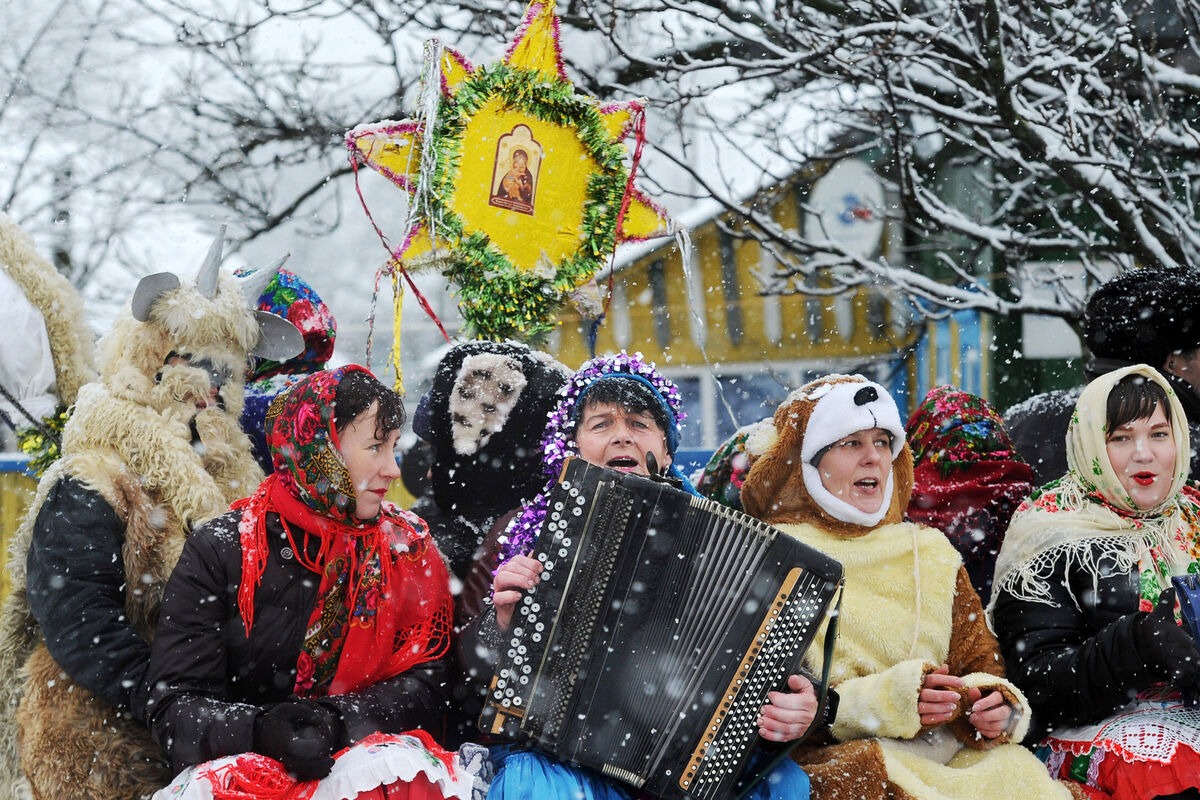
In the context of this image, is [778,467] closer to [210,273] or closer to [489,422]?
[489,422]

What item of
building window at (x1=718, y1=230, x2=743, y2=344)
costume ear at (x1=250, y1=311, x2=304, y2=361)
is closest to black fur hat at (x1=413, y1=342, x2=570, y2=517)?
costume ear at (x1=250, y1=311, x2=304, y2=361)

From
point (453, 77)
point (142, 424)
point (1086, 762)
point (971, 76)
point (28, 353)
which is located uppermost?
point (971, 76)

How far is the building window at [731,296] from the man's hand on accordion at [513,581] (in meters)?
12.1

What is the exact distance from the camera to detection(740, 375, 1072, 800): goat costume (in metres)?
3.16

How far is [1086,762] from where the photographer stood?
340 cm

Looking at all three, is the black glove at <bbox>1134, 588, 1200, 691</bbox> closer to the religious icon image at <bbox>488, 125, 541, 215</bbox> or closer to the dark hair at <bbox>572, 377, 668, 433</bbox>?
the dark hair at <bbox>572, 377, 668, 433</bbox>

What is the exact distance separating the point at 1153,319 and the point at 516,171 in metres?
2.39

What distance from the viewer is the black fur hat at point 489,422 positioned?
13.5ft

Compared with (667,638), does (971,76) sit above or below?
above

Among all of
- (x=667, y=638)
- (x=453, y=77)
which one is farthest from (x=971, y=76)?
(x=667, y=638)

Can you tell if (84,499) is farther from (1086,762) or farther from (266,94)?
(266,94)

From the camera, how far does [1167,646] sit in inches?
124

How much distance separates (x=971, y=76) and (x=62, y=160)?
897 cm

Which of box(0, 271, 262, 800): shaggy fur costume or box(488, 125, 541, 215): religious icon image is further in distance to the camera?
box(488, 125, 541, 215): religious icon image
